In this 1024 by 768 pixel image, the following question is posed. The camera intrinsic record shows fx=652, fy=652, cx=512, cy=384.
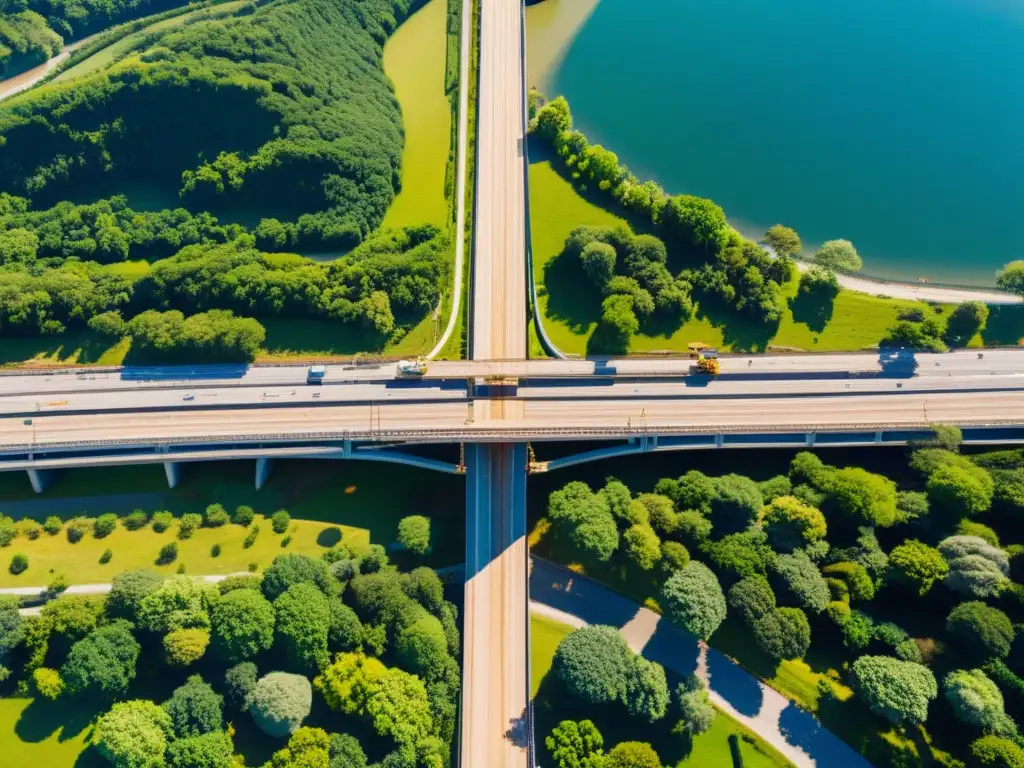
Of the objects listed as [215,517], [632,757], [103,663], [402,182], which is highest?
[402,182]

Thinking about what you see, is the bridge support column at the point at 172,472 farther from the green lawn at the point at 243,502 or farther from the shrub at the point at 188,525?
the shrub at the point at 188,525

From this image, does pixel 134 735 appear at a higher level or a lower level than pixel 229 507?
lower

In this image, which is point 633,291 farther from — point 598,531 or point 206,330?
point 206,330

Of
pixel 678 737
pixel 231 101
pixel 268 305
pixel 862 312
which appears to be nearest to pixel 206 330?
pixel 268 305

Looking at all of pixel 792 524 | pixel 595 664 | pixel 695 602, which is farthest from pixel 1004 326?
pixel 595 664

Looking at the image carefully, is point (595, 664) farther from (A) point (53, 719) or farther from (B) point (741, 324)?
(A) point (53, 719)

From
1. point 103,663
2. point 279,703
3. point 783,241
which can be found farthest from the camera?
point 783,241
